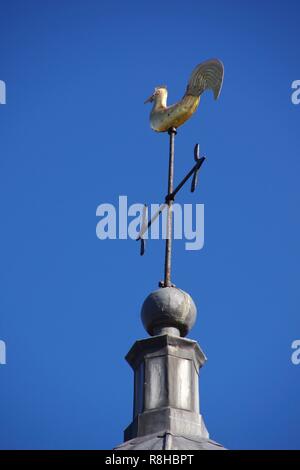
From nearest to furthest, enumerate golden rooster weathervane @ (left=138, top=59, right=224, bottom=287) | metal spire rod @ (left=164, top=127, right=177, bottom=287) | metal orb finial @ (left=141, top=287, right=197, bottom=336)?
1. metal orb finial @ (left=141, top=287, right=197, bottom=336)
2. metal spire rod @ (left=164, top=127, right=177, bottom=287)
3. golden rooster weathervane @ (left=138, top=59, right=224, bottom=287)

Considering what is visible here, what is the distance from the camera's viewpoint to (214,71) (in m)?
12.6

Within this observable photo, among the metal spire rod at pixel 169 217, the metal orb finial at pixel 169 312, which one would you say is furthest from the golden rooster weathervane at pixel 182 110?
the metal orb finial at pixel 169 312

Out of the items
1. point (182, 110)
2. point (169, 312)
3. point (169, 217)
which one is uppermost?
point (182, 110)

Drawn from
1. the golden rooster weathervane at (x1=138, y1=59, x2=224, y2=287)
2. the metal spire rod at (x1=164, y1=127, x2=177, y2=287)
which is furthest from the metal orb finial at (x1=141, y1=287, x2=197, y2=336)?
the golden rooster weathervane at (x1=138, y1=59, x2=224, y2=287)

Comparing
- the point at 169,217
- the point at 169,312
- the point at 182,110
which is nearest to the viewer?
the point at 169,312

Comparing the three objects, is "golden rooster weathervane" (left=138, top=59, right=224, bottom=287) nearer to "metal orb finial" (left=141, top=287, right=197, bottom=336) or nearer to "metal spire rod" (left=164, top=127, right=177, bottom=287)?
"metal spire rod" (left=164, top=127, right=177, bottom=287)

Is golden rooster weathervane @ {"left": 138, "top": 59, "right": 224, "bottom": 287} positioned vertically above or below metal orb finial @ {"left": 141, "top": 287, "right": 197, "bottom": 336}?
above

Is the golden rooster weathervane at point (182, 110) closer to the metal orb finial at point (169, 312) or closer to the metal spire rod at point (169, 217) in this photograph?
the metal spire rod at point (169, 217)

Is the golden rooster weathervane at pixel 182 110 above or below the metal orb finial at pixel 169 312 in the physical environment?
above

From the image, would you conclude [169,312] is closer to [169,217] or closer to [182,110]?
[169,217]

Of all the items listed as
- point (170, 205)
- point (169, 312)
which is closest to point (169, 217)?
point (170, 205)
